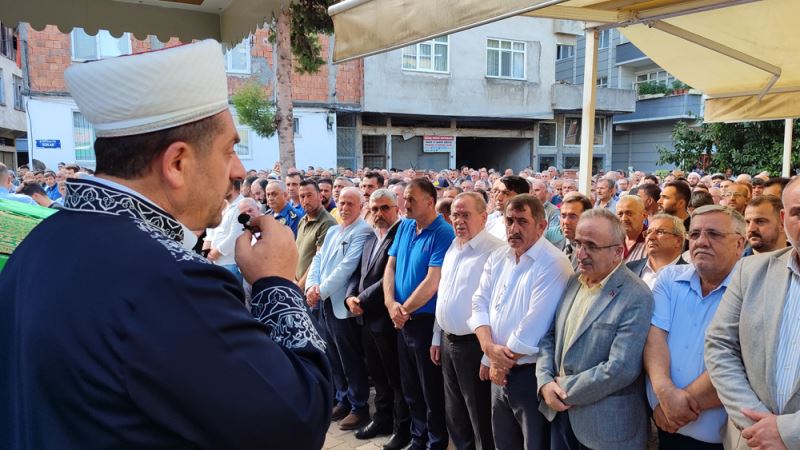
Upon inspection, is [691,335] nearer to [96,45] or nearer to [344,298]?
[344,298]

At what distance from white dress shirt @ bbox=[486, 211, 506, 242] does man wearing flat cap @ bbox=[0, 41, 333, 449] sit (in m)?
4.12

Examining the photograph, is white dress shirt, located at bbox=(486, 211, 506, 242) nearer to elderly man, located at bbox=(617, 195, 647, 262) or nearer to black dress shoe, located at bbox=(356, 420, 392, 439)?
elderly man, located at bbox=(617, 195, 647, 262)

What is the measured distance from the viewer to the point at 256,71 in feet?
67.4

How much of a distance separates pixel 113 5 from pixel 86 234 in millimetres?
3375

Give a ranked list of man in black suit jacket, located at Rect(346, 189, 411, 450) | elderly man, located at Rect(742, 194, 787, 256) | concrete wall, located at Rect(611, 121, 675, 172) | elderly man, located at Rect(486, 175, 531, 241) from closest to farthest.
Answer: elderly man, located at Rect(742, 194, 787, 256), man in black suit jacket, located at Rect(346, 189, 411, 450), elderly man, located at Rect(486, 175, 531, 241), concrete wall, located at Rect(611, 121, 675, 172)

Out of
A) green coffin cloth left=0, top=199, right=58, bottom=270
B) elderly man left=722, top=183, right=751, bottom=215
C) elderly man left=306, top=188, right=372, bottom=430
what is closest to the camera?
green coffin cloth left=0, top=199, right=58, bottom=270

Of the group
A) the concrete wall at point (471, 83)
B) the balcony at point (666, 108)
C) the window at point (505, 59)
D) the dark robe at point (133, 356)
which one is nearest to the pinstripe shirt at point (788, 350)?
the dark robe at point (133, 356)

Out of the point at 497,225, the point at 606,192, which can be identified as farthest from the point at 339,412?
the point at 606,192

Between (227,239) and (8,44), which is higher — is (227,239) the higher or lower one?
the lower one

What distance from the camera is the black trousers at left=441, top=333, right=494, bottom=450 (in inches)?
149

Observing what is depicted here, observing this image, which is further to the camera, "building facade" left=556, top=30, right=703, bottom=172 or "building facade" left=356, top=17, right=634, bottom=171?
"building facade" left=556, top=30, right=703, bottom=172

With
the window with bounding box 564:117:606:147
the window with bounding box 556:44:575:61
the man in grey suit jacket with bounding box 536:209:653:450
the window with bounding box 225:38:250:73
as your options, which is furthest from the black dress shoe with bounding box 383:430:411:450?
the window with bounding box 556:44:575:61

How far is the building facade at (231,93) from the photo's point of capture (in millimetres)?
17734

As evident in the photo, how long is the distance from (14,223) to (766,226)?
12.9ft
